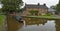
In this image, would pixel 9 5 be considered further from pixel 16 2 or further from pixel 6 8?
pixel 16 2

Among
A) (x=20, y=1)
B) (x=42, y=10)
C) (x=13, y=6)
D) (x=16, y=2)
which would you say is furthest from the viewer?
(x=42, y=10)

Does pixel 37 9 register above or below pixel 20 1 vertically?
below

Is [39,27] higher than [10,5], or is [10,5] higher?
[10,5]

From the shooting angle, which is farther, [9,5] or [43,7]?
[43,7]

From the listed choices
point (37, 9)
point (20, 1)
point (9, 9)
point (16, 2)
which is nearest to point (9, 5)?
point (9, 9)

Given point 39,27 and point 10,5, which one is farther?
point 10,5

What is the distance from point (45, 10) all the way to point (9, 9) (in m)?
24.3

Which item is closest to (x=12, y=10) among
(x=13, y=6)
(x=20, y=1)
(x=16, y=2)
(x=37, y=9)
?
(x=13, y=6)

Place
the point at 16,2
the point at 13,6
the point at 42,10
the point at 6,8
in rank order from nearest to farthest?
1. the point at 6,8
2. the point at 13,6
3. the point at 16,2
4. the point at 42,10

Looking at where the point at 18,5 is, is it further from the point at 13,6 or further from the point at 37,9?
the point at 37,9

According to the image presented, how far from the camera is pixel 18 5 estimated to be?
113ft

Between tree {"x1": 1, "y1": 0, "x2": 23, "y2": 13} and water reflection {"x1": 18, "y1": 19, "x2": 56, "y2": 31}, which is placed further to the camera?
tree {"x1": 1, "y1": 0, "x2": 23, "y2": 13}

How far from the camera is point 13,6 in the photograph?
30438 millimetres

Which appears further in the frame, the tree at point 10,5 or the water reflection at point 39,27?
the tree at point 10,5
